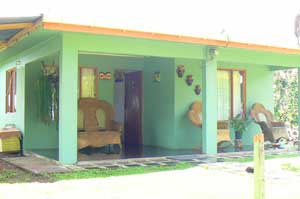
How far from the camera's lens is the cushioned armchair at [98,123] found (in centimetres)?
927

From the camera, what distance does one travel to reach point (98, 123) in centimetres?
1090

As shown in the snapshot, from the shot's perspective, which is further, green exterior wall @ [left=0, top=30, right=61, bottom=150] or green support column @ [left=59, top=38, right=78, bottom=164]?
green exterior wall @ [left=0, top=30, right=61, bottom=150]

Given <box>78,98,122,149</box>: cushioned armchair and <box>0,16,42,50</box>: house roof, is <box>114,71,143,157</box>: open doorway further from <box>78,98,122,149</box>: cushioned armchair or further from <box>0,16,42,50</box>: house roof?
<box>0,16,42,50</box>: house roof

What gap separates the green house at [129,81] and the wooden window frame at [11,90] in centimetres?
3

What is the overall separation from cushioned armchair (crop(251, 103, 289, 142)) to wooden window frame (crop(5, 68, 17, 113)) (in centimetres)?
675

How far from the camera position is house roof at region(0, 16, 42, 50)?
23.8 feet

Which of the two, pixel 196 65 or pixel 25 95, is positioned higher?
pixel 196 65

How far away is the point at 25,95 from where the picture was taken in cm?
1065

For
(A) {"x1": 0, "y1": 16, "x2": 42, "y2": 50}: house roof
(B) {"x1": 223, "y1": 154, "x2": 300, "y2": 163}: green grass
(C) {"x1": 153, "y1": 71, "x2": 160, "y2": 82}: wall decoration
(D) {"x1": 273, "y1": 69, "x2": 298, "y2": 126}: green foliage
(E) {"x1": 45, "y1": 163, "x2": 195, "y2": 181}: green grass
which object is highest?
(A) {"x1": 0, "y1": 16, "x2": 42, "y2": 50}: house roof

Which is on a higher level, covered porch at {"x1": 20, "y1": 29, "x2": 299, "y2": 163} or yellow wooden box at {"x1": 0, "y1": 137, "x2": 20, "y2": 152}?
covered porch at {"x1": 20, "y1": 29, "x2": 299, "y2": 163}

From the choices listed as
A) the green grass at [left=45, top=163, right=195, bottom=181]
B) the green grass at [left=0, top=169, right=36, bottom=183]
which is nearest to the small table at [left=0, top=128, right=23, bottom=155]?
the green grass at [left=0, top=169, right=36, bottom=183]

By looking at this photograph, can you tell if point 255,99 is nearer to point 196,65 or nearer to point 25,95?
point 196,65

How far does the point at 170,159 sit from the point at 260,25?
19.0 m

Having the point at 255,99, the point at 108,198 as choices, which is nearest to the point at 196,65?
the point at 255,99
